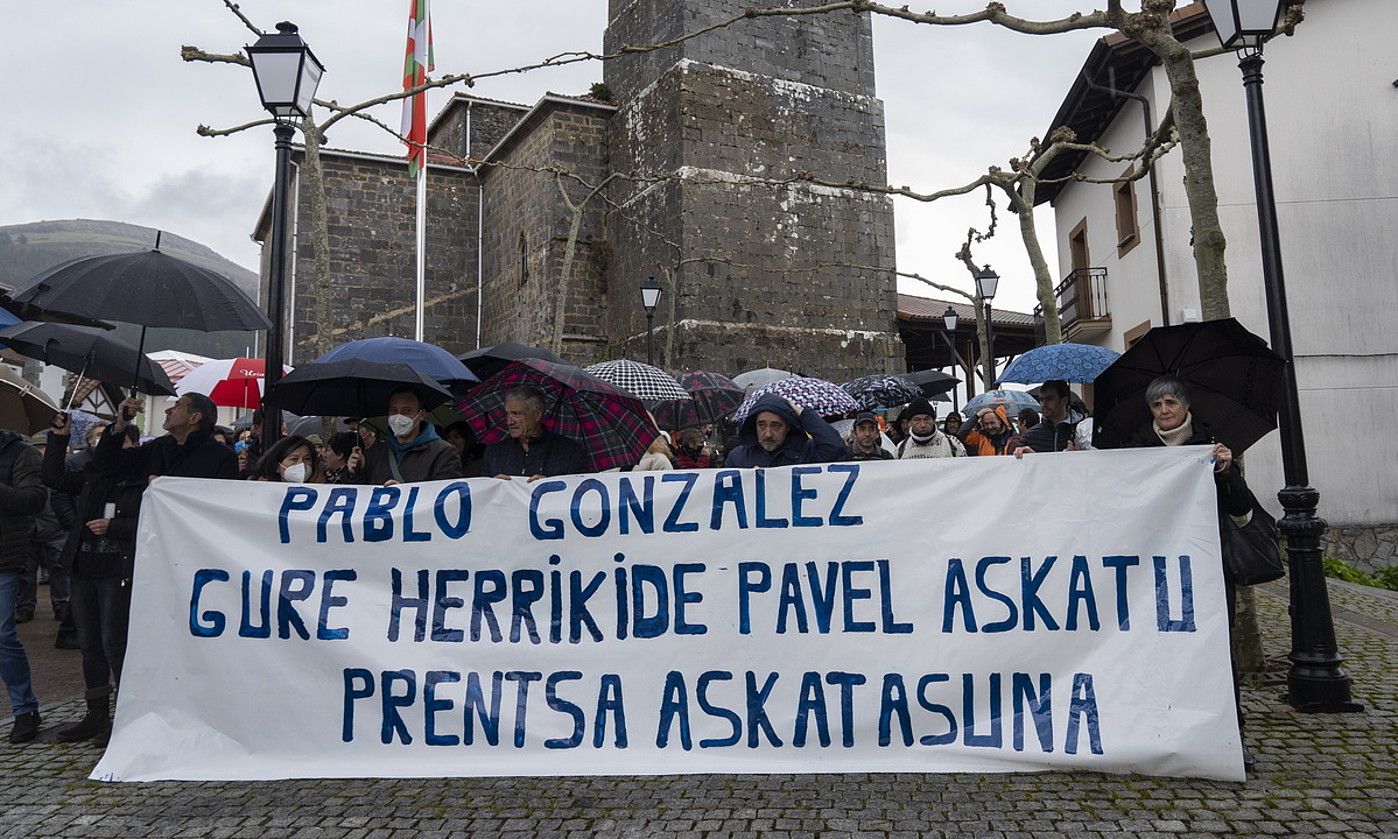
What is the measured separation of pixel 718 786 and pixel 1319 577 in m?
3.47

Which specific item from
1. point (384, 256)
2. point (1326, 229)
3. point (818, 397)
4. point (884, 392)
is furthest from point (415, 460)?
point (384, 256)

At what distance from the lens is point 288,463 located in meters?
5.46

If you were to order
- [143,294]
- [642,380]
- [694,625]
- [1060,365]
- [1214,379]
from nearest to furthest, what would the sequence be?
[694,625] → [1214,379] → [143,294] → [1060,365] → [642,380]

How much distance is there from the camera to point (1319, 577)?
5.13 metres

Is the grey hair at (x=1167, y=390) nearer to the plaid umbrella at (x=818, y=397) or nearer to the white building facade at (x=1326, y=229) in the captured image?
the plaid umbrella at (x=818, y=397)

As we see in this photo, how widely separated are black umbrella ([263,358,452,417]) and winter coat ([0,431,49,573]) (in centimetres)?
121

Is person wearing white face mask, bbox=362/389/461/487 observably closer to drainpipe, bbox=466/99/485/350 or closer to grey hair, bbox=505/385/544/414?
grey hair, bbox=505/385/544/414

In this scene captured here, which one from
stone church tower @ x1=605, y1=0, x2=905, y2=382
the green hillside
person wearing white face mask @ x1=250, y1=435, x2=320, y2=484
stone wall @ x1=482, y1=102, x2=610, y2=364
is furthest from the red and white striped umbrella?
the green hillside

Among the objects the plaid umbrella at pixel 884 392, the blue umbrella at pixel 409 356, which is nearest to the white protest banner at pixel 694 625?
the blue umbrella at pixel 409 356

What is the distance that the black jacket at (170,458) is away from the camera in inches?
188

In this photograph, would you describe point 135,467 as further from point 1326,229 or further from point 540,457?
point 1326,229

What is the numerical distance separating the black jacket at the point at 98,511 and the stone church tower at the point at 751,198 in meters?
14.5

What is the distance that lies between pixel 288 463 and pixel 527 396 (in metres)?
1.63

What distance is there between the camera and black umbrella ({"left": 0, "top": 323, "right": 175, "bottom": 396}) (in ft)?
21.5
